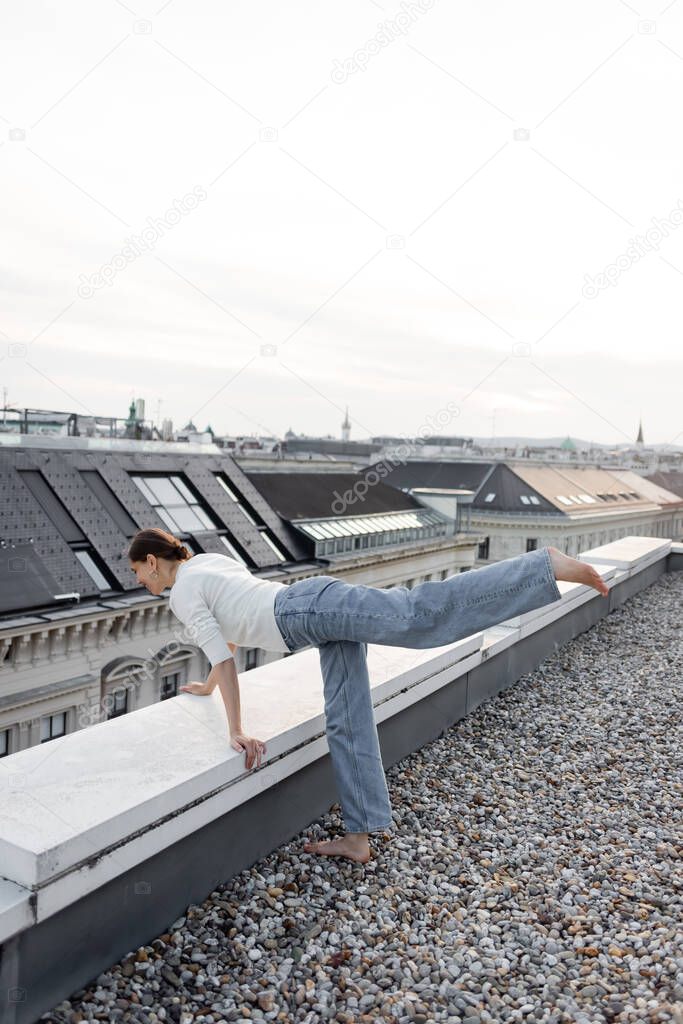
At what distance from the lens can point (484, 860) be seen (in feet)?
11.6

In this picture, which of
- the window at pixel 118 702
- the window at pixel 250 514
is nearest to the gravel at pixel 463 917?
the window at pixel 118 702

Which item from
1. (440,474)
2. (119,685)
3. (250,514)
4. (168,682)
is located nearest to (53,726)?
(119,685)

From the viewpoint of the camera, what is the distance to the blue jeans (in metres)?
3.18

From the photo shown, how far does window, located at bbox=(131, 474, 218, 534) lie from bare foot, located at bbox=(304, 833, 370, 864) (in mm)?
20512

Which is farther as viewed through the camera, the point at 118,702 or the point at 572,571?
the point at 118,702

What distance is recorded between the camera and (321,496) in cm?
3456

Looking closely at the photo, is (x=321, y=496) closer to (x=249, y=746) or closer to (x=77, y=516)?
(x=77, y=516)

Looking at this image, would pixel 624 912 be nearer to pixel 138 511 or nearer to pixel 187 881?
pixel 187 881

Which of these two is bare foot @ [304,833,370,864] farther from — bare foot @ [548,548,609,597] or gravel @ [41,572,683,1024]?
bare foot @ [548,548,609,597]

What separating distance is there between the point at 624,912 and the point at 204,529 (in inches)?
879

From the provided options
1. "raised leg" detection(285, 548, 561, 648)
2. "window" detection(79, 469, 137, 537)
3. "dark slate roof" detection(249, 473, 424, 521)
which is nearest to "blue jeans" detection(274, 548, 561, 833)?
"raised leg" detection(285, 548, 561, 648)

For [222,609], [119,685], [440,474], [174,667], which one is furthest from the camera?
[440,474]

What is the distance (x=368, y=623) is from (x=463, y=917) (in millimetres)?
1150

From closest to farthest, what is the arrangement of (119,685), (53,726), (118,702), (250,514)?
(53,726), (119,685), (118,702), (250,514)
